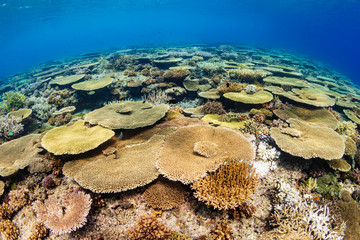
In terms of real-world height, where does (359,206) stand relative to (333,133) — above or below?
below

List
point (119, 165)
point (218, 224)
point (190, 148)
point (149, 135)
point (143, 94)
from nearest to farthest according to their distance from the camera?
point (218, 224) < point (119, 165) < point (190, 148) < point (149, 135) < point (143, 94)

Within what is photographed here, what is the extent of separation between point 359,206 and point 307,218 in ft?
7.31

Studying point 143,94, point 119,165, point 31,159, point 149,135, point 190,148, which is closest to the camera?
point 119,165

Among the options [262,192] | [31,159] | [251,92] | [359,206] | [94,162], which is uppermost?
[251,92]

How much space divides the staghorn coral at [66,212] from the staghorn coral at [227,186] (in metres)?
2.39

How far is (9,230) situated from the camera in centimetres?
374

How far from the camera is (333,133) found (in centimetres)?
528

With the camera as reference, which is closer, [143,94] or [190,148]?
[190,148]

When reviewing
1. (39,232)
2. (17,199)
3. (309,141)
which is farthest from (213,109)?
(17,199)

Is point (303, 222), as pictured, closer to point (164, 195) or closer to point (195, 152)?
point (195, 152)

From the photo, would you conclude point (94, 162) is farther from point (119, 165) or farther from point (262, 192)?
point (262, 192)

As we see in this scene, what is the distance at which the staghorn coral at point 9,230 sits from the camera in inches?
145

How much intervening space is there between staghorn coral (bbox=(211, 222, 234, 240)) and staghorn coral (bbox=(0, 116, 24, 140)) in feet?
34.8

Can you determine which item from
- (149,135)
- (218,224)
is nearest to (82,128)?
(149,135)
